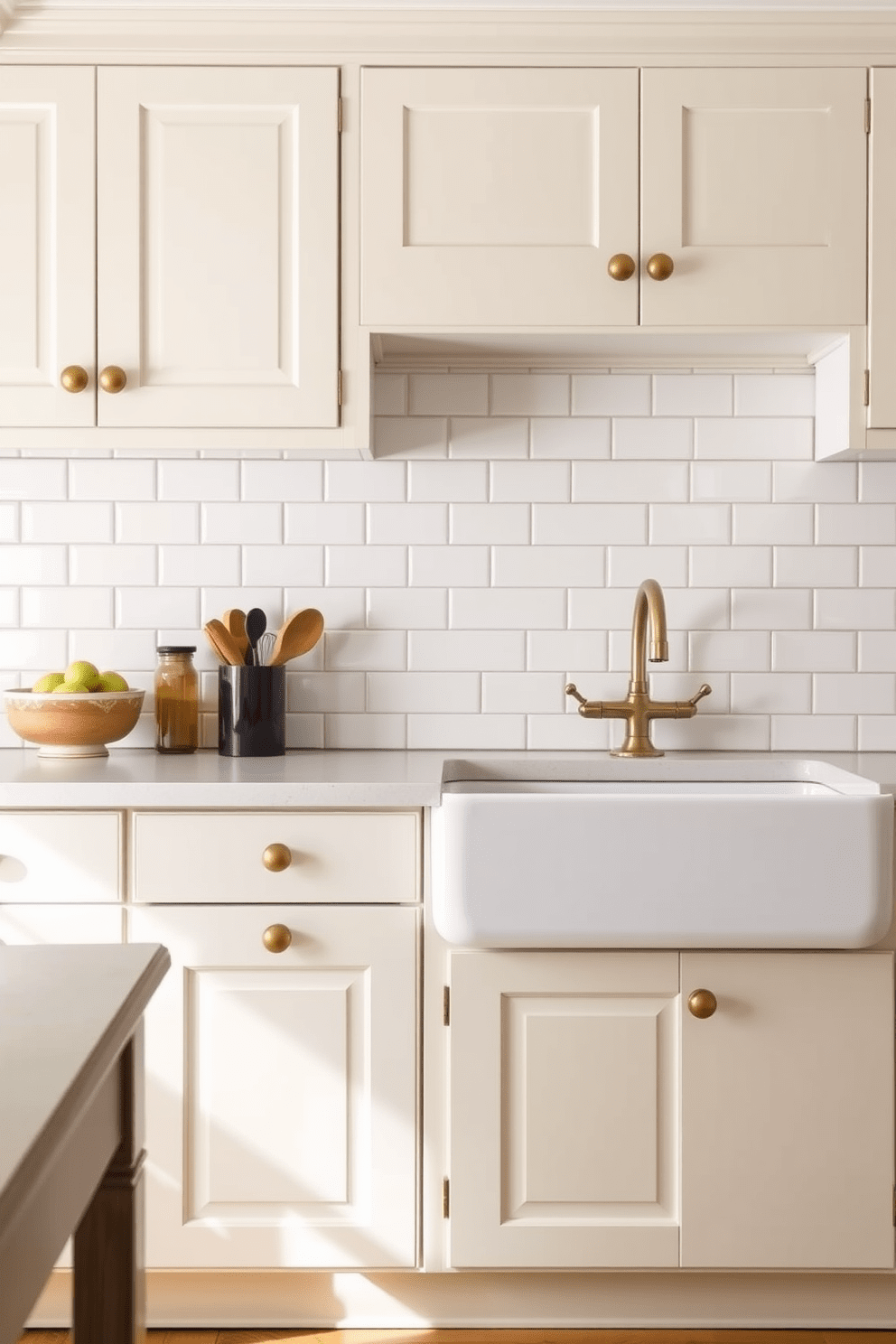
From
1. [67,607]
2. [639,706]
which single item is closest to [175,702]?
[67,607]

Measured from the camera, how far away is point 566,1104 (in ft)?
5.90

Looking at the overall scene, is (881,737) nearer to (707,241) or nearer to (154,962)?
(707,241)

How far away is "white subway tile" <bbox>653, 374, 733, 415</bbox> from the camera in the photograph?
233 cm

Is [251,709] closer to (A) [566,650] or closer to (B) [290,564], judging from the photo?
(B) [290,564]

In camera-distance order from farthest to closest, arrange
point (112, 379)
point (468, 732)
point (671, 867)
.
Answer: point (468, 732), point (112, 379), point (671, 867)

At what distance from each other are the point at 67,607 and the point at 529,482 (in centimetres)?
96

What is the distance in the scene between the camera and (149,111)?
2004 millimetres

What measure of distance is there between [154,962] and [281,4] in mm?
1691

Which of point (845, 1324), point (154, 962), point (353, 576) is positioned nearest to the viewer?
point (154, 962)

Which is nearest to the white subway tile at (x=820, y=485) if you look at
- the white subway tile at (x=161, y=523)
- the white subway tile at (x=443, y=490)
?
the white subway tile at (x=443, y=490)

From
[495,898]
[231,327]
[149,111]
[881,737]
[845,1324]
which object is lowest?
[845,1324]

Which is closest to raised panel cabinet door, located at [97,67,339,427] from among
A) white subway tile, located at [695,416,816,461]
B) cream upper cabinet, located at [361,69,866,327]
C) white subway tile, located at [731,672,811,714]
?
cream upper cabinet, located at [361,69,866,327]

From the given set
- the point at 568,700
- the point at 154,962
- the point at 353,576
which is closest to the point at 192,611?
the point at 353,576

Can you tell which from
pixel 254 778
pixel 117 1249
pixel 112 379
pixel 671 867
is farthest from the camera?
pixel 112 379
